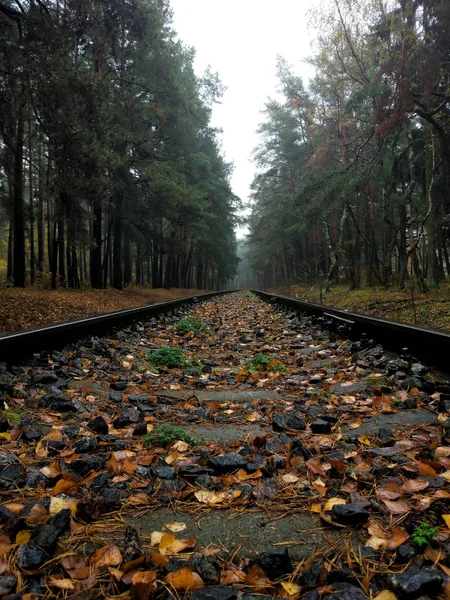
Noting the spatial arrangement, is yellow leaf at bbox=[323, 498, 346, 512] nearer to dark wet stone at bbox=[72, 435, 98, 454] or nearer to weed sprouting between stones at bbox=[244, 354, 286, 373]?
dark wet stone at bbox=[72, 435, 98, 454]

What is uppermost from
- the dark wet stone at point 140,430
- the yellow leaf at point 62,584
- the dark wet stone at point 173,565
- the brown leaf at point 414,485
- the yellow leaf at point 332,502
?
the brown leaf at point 414,485

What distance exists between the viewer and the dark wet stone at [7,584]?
1132 mm

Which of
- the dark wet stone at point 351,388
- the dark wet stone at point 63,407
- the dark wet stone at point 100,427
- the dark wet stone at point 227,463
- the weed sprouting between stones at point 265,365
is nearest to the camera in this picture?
the dark wet stone at point 227,463

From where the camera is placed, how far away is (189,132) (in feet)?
67.5

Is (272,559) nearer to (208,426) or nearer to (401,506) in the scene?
(401,506)

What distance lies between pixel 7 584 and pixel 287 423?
1.82 meters

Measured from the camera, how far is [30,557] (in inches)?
49.4

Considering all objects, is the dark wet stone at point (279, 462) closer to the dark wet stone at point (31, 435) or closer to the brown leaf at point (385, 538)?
the brown leaf at point (385, 538)

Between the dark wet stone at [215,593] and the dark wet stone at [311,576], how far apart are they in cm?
22

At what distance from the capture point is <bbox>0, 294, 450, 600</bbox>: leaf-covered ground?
1.20 m

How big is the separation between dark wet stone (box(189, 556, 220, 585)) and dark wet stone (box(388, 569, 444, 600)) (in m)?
0.53

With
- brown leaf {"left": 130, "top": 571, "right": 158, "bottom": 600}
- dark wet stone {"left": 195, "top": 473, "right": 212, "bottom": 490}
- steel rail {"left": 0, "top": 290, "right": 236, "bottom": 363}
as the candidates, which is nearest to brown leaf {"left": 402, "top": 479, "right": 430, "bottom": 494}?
dark wet stone {"left": 195, "top": 473, "right": 212, "bottom": 490}

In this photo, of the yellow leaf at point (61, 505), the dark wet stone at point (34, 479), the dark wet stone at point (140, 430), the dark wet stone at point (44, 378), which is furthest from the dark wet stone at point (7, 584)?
the dark wet stone at point (44, 378)

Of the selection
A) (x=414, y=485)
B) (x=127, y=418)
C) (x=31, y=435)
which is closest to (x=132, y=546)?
(x=414, y=485)
